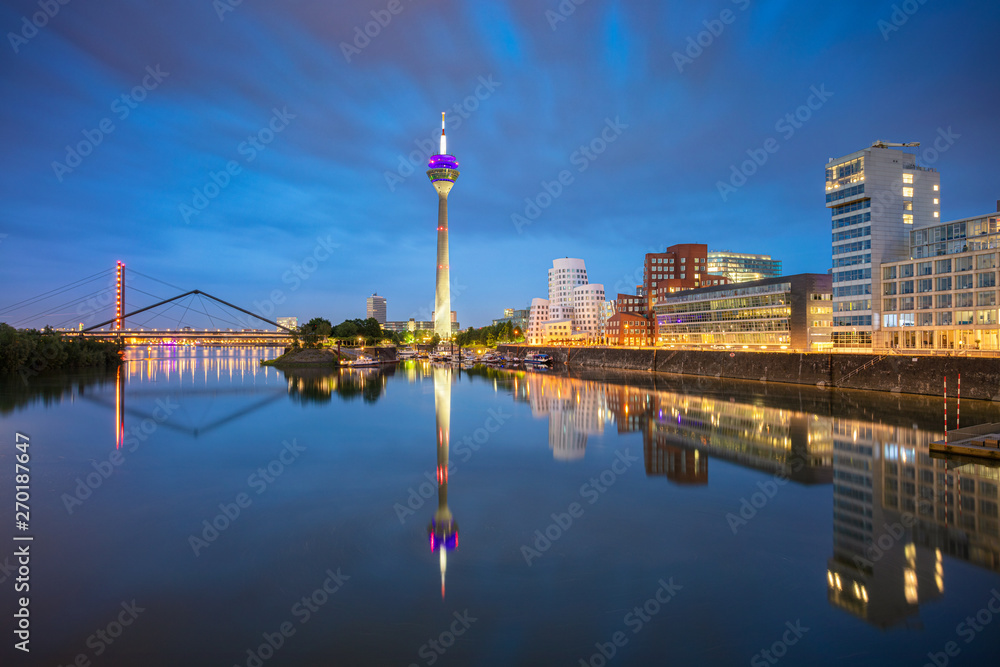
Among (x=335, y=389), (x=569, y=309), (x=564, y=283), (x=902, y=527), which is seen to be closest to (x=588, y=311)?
(x=569, y=309)

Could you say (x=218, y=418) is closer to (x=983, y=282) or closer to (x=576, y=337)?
(x=983, y=282)

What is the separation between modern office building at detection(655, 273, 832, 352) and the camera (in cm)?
6744

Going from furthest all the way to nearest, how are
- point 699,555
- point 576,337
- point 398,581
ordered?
point 576,337 < point 699,555 < point 398,581

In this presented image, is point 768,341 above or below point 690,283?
below

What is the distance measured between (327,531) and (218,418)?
24586 millimetres

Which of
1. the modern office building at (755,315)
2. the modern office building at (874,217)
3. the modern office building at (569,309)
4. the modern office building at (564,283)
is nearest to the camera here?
the modern office building at (874,217)

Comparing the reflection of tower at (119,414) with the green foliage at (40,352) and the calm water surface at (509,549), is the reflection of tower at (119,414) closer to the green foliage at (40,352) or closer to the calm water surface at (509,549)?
the calm water surface at (509,549)

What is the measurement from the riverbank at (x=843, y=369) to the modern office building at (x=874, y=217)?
890 cm

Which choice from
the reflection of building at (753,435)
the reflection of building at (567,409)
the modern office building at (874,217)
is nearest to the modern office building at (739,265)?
the modern office building at (874,217)

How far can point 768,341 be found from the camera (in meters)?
74.2

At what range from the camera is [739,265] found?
16538 centimetres

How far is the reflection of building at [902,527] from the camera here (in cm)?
1004

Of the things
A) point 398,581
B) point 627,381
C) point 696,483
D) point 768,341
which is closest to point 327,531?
point 398,581

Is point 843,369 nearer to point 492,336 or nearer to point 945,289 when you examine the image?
point 945,289
